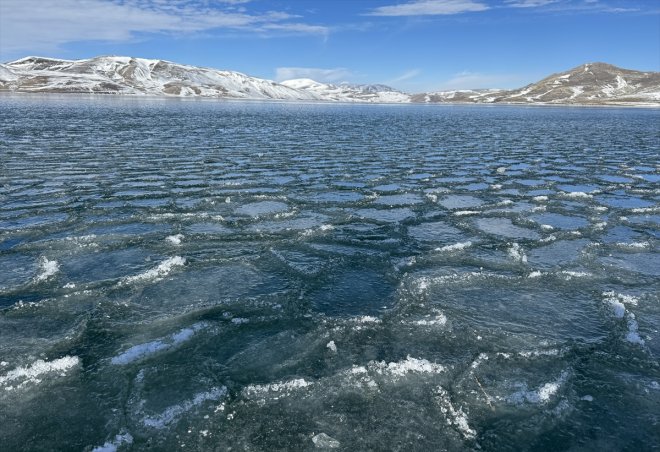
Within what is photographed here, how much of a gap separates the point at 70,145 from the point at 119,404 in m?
31.2

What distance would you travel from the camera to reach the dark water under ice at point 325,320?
18.2 feet

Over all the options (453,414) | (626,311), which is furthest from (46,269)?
(626,311)

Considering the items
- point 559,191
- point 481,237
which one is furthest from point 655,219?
point 481,237

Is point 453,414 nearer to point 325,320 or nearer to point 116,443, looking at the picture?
point 325,320

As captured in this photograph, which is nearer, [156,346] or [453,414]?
[453,414]

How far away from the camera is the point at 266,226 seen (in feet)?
44.9

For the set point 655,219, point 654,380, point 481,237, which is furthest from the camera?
point 655,219

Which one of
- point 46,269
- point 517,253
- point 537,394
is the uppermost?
point 46,269

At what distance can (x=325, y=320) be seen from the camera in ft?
26.6

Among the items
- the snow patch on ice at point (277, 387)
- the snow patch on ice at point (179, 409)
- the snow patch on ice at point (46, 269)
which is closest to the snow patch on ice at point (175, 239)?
the snow patch on ice at point (46, 269)

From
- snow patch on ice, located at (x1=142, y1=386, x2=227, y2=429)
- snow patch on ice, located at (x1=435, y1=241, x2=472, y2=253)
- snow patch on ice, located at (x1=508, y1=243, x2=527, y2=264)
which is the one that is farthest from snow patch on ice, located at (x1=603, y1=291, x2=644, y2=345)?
snow patch on ice, located at (x1=142, y1=386, x2=227, y2=429)

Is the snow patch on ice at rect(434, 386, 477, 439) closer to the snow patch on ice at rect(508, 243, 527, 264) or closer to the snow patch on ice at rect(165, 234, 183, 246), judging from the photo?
the snow patch on ice at rect(508, 243, 527, 264)

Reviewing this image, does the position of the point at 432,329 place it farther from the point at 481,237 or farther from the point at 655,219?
the point at 655,219

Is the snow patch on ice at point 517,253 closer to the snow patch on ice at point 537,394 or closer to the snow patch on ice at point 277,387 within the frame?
the snow patch on ice at point 537,394
